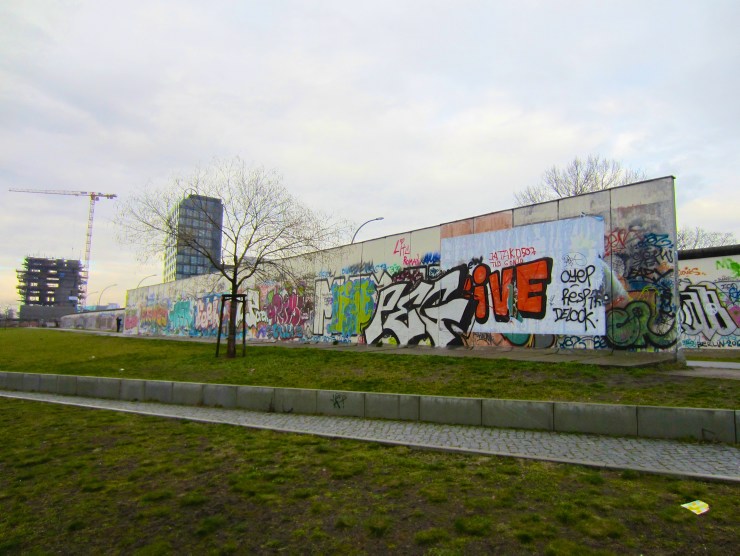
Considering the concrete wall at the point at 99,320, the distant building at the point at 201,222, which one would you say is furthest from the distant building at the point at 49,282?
the distant building at the point at 201,222

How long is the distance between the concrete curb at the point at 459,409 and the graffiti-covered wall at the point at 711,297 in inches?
655

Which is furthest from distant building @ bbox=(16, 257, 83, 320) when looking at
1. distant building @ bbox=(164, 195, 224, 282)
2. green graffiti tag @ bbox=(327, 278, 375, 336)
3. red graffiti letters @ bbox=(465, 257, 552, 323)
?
red graffiti letters @ bbox=(465, 257, 552, 323)

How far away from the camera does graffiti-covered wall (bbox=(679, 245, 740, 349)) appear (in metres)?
19.3

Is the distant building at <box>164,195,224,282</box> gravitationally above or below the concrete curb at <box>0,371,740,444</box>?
above

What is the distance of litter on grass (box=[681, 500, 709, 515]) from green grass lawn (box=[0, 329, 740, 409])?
10.6ft

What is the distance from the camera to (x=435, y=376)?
34.4ft

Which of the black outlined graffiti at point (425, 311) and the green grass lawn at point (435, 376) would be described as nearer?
the green grass lawn at point (435, 376)

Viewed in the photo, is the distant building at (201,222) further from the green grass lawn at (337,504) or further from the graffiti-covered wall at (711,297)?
the graffiti-covered wall at (711,297)

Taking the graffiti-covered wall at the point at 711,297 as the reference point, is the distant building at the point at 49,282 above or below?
above

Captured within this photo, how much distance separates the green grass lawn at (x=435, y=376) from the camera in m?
7.84

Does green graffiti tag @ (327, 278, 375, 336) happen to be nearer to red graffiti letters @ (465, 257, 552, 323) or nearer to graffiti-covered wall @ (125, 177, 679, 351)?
graffiti-covered wall @ (125, 177, 679, 351)

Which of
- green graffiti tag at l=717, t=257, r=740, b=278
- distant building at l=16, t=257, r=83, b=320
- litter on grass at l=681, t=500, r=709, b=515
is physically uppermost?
distant building at l=16, t=257, r=83, b=320

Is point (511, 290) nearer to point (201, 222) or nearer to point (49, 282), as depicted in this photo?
point (201, 222)

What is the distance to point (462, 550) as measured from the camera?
3.32m
